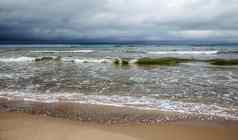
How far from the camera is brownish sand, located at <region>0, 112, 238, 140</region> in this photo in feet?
14.8

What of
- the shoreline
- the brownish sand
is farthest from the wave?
the brownish sand

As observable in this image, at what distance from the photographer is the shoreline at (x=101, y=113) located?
5.62 meters

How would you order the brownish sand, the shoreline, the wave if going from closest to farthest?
1. the brownish sand
2. the shoreline
3. the wave

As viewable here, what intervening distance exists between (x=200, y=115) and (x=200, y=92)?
2.83 meters

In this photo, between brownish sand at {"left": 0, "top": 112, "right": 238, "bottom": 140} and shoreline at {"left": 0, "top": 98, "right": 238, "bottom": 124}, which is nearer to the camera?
brownish sand at {"left": 0, "top": 112, "right": 238, "bottom": 140}

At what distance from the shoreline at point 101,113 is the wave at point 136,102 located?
0.32 m

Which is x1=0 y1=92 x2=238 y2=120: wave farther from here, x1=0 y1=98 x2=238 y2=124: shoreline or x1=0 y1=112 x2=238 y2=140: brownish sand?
x1=0 y1=112 x2=238 y2=140: brownish sand

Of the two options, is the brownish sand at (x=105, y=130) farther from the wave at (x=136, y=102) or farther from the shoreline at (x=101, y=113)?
the wave at (x=136, y=102)

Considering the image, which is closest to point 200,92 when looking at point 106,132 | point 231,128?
point 231,128

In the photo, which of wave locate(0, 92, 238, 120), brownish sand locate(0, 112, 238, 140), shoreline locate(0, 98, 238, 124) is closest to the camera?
brownish sand locate(0, 112, 238, 140)

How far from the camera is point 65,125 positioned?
508 centimetres

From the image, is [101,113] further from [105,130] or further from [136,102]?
[136,102]

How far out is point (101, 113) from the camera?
6.12m

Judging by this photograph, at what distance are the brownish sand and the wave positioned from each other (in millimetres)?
914
